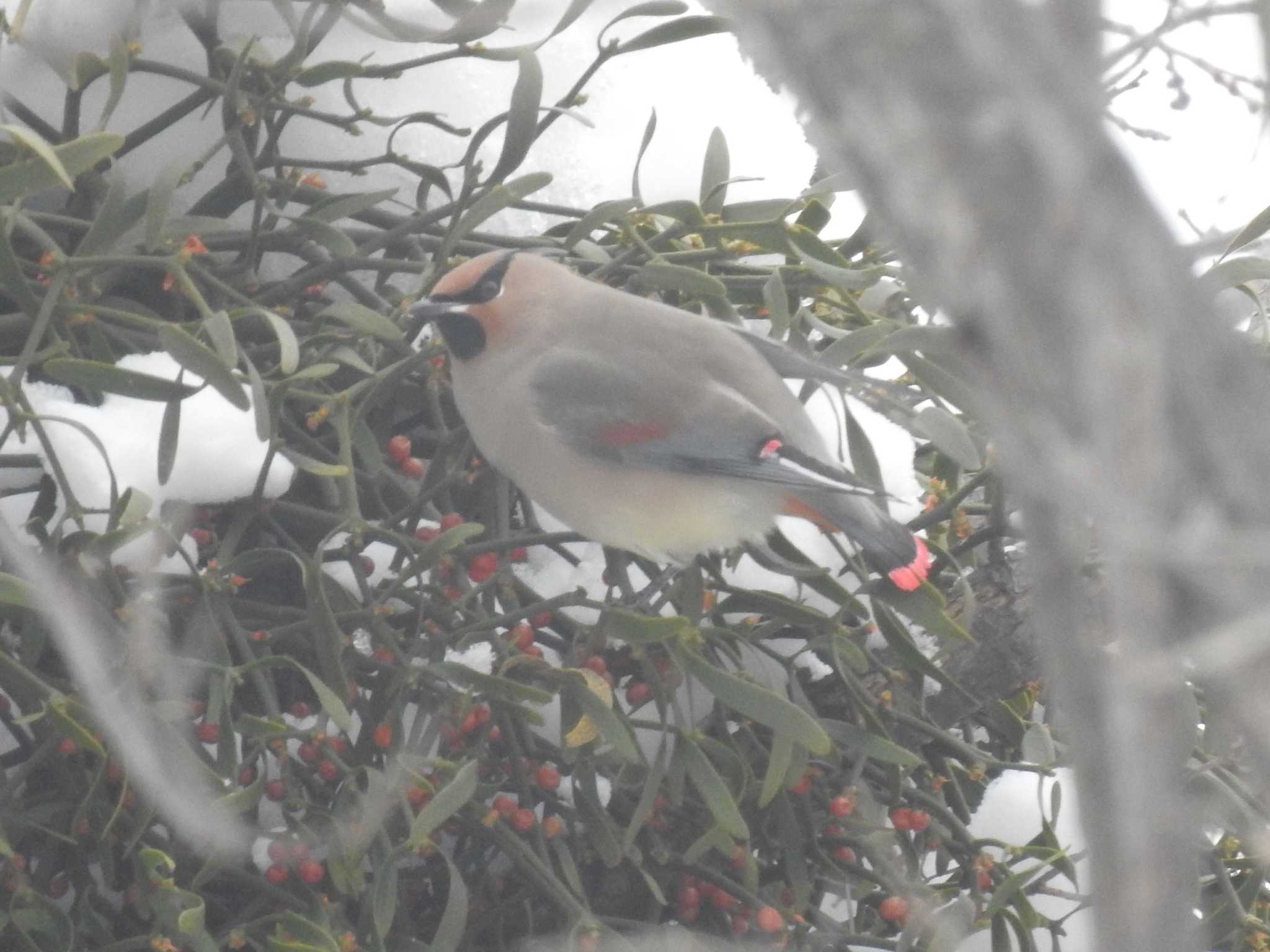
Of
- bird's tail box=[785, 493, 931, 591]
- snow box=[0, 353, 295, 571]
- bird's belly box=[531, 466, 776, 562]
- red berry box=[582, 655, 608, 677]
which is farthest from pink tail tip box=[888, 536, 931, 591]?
snow box=[0, 353, 295, 571]

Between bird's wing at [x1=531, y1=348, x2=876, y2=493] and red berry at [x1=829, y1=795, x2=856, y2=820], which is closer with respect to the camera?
red berry at [x1=829, y1=795, x2=856, y2=820]

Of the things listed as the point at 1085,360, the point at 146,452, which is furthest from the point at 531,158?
the point at 1085,360

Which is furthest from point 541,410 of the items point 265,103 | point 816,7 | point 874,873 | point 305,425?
point 816,7

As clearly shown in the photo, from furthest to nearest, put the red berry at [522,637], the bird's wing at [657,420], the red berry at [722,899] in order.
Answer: the bird's wing at [657,420] → the red berry at [722,899] → the red berry at [522,637]

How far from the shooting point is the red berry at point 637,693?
61.9 inches

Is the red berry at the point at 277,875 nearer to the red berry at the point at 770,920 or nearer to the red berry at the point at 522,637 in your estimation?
the red berry at the point at 522,637

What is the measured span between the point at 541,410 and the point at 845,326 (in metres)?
0.32

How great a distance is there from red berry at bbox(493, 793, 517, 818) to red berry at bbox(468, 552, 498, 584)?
204mm

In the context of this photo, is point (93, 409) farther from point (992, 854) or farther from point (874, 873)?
point (992, 854)

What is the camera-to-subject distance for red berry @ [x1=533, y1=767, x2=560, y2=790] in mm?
1483

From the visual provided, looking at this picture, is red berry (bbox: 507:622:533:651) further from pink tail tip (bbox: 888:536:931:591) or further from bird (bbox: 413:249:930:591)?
pink tail tip (bbox: 888:536:931:591)

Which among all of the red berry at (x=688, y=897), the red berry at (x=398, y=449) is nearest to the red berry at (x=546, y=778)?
the red berry at (x=688, y=897)

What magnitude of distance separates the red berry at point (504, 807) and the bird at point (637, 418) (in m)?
0.25

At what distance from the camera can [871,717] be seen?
1.54 m
